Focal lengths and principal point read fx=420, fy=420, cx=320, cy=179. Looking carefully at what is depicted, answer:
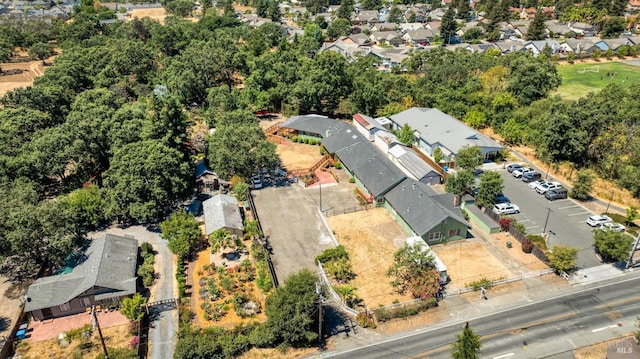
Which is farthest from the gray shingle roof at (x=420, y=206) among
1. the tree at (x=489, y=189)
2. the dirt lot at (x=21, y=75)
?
the dirt lot at (x=21, y=75)

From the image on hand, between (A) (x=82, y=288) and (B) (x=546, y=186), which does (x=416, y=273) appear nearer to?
(B) (x=546, y=186)

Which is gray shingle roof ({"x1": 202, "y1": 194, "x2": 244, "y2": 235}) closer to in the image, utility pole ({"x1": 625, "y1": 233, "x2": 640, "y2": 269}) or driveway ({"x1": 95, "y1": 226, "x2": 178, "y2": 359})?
driveway ({"x1": 95, "y1": 226, "x2": 178, "y2": 359})

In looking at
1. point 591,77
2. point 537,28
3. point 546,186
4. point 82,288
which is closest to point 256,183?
point 82,288

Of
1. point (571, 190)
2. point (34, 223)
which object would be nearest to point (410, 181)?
point (571, 190)

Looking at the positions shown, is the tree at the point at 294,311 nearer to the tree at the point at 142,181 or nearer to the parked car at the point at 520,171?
the tree at the point at 142,181

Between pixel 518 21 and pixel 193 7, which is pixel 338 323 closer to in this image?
pixel 518 21

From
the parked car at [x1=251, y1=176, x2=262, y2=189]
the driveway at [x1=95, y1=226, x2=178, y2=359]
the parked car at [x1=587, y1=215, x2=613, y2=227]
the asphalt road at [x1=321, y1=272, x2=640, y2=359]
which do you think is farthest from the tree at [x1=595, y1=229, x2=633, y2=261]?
the driveway at [x1=95, y1=226, x2=178, y2=359]
